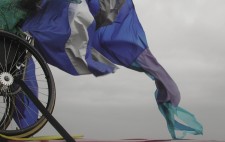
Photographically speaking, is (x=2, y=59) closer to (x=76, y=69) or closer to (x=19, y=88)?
(x=19, y=88)

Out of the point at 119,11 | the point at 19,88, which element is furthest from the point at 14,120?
the point at 119,11

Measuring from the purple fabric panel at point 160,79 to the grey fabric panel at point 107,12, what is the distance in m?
0.58

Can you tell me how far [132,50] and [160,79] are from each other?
0.51 metres

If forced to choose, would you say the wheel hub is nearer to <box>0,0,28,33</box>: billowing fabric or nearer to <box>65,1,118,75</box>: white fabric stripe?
<box>0,0,28,33</box>: billowing fabric

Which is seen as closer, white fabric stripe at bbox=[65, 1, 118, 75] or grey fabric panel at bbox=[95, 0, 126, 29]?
white fabric stripe at bbox=[65, 1, 118, 75]

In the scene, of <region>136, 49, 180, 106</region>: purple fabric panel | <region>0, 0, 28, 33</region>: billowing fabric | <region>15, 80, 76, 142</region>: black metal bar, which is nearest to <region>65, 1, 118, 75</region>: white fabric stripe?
<region>136, 49, 180, 106</region>: purple fabric panel

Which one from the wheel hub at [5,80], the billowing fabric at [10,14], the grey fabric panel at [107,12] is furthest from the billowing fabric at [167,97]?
the wheel hub at [5,80]

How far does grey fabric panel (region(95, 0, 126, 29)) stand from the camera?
5539mm

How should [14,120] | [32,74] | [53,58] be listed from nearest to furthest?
1. [14,120]
2. [32,74]
3. [53,58]

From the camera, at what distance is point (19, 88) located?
3.53 meters

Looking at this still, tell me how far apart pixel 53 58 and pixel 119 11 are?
1018mm

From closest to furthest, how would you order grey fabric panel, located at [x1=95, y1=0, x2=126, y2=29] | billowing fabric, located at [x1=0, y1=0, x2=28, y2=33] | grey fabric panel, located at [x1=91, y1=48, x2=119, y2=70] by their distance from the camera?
billowing fabric, located at [x1=0, y1=0, x2=28, y2=33]
grey fabric panel, located at [x1=91, y1=48, x2=119, y2=70]
grey fabric panel, located at [x1=95, y1=0, x2=126, y2=29]

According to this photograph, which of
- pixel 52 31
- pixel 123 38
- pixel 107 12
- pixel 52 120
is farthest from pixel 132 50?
pixel 52 120

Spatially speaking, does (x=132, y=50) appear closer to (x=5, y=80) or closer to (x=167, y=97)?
(x=167, y=97)
